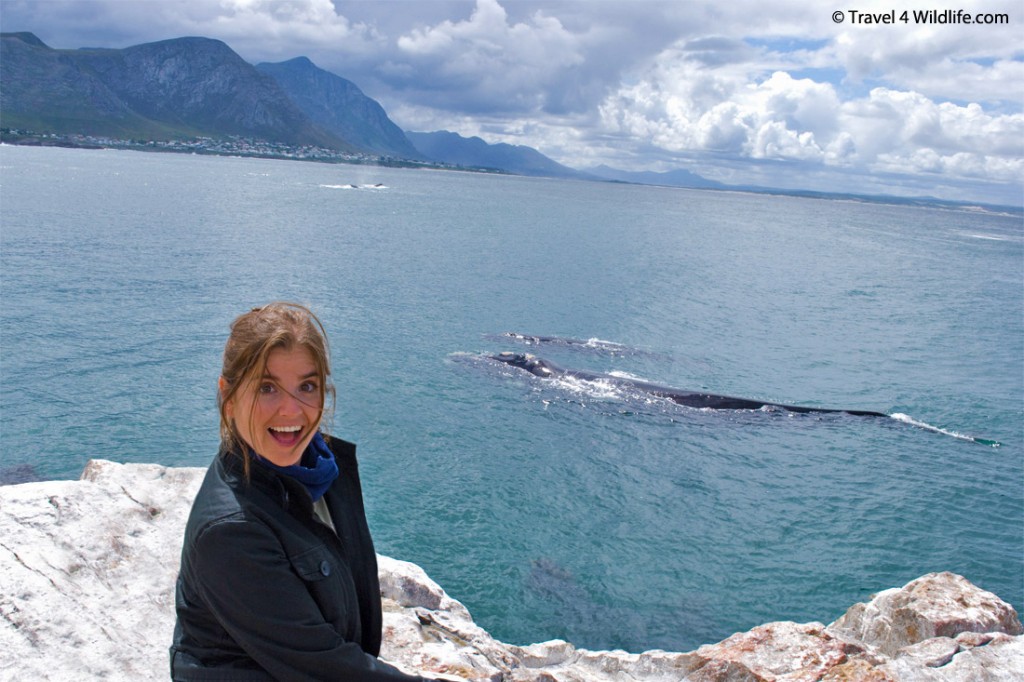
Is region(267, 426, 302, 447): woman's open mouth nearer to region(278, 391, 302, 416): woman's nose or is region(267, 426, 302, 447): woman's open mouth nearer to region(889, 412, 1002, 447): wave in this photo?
region(278, 391, 302, 416): woman's nose

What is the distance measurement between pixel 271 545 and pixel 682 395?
2528 cm

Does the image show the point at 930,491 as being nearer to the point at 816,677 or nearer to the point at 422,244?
the point at 816,677

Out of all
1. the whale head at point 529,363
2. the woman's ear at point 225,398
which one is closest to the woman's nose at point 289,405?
the woman's ear at point 225,398

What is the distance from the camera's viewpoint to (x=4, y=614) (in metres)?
6.62

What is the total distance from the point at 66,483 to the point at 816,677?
947 cm

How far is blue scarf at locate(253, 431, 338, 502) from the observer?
12.8 feet

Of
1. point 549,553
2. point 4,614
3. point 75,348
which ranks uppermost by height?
point 4,614

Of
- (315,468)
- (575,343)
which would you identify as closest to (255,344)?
(315,468)

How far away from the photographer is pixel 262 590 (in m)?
3.49

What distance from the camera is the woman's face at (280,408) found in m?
3.83

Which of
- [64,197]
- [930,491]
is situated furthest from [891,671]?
[64,197]

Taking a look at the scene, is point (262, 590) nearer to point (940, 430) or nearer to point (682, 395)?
point (682, 395)

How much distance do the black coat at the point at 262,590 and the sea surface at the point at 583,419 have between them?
34.7ft

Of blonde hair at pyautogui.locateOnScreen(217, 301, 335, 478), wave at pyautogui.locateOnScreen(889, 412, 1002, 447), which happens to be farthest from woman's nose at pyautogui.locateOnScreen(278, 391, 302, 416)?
wave at pyautogui.locateOnScreen(889, 412, 1002, 447)
